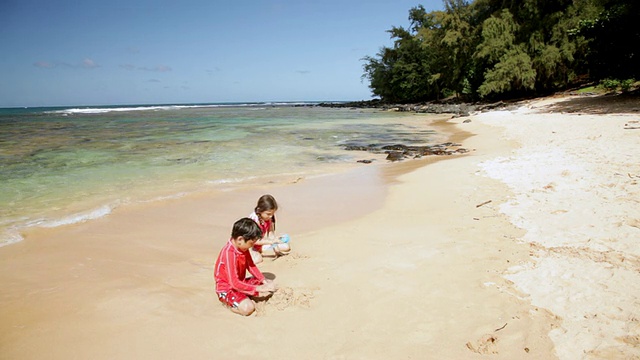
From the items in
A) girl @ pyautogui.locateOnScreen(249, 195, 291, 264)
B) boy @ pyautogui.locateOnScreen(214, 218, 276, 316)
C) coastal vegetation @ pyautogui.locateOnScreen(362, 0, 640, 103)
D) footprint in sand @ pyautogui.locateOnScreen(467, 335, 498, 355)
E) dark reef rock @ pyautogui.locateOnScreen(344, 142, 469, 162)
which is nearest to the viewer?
footprint in sand @ pyautogui.locateOnScreen(467, 335, 498, 355)

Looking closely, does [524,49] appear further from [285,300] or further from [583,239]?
[285,300]

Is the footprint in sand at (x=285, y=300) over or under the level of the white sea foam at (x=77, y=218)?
under

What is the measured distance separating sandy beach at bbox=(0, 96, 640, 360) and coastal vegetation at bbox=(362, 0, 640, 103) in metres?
16.1

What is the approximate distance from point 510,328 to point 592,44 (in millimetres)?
23448

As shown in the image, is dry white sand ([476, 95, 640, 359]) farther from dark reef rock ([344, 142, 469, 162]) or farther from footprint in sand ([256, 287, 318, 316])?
dark reef rock ([344, 142, 469, 162])

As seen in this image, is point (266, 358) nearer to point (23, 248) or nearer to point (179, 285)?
point (179, 285)

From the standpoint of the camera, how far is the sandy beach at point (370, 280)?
8.61 feet

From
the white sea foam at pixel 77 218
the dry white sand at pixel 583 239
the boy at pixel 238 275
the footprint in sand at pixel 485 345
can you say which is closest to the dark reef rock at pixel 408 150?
the dry white sand at pixel 583 239

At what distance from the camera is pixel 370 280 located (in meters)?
3.59

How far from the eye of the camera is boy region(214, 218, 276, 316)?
3.20 m

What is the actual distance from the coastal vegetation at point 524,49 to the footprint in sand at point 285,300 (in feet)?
71.0

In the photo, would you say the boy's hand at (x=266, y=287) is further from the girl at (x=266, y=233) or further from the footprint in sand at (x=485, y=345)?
the footprint in sand at (x=485, y=345)

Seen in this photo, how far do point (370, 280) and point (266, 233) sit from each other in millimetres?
1662

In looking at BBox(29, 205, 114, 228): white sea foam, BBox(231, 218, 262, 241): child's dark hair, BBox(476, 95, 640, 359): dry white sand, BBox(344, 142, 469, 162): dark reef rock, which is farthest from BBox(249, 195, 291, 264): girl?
BBox(344, 142, 469, 162): dark reef rock
